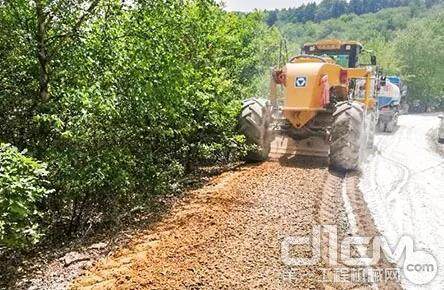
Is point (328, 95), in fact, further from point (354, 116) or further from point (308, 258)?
point (308, 258)

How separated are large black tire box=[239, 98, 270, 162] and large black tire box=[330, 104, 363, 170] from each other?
4.88 ft

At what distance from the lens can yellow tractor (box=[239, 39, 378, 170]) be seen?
10.1 metres

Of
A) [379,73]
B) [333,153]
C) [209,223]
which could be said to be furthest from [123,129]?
[379,73]

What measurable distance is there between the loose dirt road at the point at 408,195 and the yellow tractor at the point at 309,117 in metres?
0.89

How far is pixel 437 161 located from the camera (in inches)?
490

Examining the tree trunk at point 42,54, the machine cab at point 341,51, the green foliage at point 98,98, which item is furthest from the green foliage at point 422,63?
the tree trunk at point 42,54

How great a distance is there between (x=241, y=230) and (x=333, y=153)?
15.0 ft

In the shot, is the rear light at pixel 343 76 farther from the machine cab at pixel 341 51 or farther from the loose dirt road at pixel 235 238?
the loose dirt road at pixel 235 238

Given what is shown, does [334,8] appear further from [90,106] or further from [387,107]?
[90,106]

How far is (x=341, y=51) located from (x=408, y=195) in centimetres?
680

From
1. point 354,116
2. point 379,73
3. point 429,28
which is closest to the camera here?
point 354,116

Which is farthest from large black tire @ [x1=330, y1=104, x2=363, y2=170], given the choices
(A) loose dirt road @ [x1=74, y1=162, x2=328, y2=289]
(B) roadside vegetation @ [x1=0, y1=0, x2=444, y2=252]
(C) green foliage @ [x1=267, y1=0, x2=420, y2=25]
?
(C) green foliage @ [x1=267, y1=0, x2=420, y2=25]

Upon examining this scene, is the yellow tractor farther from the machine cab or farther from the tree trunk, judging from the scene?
the tree trunk

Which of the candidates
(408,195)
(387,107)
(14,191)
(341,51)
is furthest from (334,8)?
(14,191)
